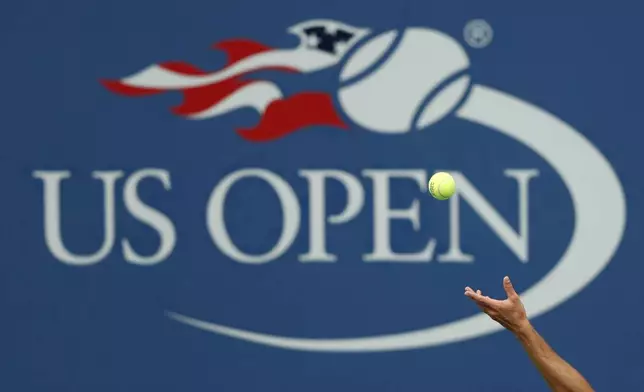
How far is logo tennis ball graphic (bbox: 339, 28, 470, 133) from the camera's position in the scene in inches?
216

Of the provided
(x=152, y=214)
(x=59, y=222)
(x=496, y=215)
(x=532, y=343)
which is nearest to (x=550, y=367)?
(x=532, y=343)

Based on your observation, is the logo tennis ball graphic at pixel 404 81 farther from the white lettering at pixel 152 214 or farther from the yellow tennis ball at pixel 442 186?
the white lettering at pixel 152 214

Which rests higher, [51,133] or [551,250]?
[51,133]

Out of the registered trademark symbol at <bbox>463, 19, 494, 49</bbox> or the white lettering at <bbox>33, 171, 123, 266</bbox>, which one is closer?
the registered trademark symbol at <bbox>463, 19, 494, 49</bbox>

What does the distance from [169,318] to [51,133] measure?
0.95 meters

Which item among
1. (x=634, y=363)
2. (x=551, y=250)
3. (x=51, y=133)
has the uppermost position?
(x=51, y=133)

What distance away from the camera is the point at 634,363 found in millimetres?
5469

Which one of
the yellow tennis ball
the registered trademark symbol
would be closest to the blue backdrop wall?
the registered trademark symbol

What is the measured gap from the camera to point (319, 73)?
5.53 meters

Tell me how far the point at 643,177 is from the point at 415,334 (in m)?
1.16

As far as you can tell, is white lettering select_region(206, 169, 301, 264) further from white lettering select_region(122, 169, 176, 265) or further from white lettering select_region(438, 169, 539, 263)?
white lettering select_region(438, 169, 539, 263)

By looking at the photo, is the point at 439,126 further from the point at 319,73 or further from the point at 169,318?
the point at 169,318

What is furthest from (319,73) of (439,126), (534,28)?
(534,28)

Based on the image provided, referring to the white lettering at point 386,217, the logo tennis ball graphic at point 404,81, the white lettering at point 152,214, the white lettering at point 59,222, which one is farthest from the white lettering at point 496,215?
the white lettering at point 59,222
